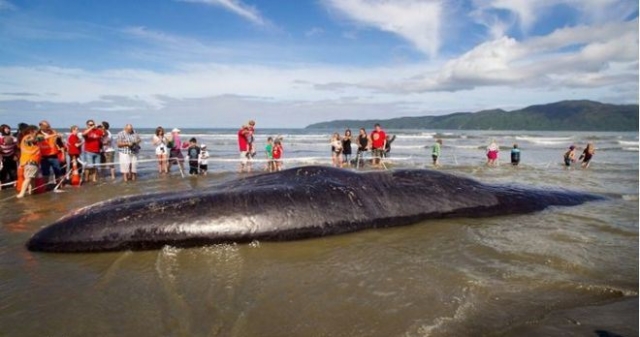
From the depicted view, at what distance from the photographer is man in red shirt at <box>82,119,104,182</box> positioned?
42.5 feet

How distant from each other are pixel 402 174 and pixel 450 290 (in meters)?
2.95

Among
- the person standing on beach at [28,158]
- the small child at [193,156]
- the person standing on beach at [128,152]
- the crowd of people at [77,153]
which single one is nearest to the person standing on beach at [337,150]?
the crowd of people at [77,153]

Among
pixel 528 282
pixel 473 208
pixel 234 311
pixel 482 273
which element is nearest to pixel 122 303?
pixel 234 311

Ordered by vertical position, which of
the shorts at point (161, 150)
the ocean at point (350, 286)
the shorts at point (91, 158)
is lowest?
the ocean at point (350, 286)

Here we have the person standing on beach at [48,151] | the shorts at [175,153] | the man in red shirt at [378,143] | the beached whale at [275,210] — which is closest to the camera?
the beached whale at [275,210]

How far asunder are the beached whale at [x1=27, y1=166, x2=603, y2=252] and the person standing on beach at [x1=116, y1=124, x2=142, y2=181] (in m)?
8.24

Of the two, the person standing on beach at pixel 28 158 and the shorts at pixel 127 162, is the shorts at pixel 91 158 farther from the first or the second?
the person standing on beach at pixel 28 158

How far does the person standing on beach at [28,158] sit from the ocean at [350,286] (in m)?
4.63

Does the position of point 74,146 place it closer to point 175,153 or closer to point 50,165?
point 50,165

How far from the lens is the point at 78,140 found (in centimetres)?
1299

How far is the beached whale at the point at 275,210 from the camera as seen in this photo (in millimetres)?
→ 4875

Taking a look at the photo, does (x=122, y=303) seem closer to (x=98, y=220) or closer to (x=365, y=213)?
(x=98, y=220)

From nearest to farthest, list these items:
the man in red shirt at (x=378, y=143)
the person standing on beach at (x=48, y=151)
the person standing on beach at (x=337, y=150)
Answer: the person standing on beach at (x=48, y=151), the person standing on beach at (x=337, y=150), the man in red shirt at (x=378, y=143)

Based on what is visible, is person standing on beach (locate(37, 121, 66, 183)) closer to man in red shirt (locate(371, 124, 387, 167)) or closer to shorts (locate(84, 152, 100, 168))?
shorts (locate(84, 152, 100, 168))
